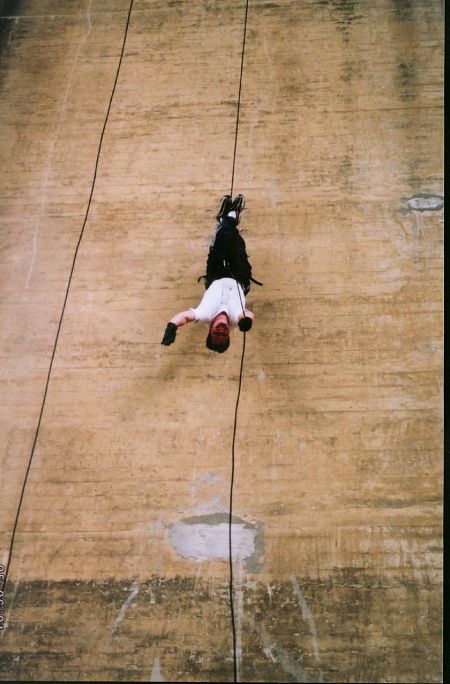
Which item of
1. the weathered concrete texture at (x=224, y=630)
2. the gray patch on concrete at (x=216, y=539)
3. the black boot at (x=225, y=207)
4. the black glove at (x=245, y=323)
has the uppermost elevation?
the black boot at (x=225, y=207)

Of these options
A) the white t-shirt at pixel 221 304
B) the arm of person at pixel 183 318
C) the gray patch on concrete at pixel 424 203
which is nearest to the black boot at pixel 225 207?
the white t-shirt at pixel 221 304

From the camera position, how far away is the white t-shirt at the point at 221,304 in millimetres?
5195

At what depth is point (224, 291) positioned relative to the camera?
5.28 metres

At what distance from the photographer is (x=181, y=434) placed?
5391 mm

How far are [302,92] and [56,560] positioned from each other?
5006 mm

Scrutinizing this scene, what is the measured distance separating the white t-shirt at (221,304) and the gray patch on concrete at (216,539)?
1551mm

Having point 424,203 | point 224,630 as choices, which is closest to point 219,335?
point 224,630

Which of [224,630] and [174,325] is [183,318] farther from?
[224,630]

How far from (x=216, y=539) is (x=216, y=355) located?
1.52 meters

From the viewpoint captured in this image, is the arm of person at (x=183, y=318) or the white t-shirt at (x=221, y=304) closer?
the arm of person at (x=183, y=318)

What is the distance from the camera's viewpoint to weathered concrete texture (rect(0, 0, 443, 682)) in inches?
191

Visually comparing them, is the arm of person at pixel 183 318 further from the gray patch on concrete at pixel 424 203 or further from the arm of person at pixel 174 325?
the gray patch on concrete at pixel 424 203

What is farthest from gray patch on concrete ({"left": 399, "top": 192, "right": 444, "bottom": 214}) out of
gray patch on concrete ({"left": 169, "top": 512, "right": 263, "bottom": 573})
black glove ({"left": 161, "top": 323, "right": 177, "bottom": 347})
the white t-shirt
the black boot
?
gray patch on concrete ({"left": 169, "top": 512, "right": 263, "bottom": 573})

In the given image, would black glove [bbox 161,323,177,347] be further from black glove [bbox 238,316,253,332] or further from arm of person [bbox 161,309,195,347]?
black glove [bbox 238,316,253,332]
